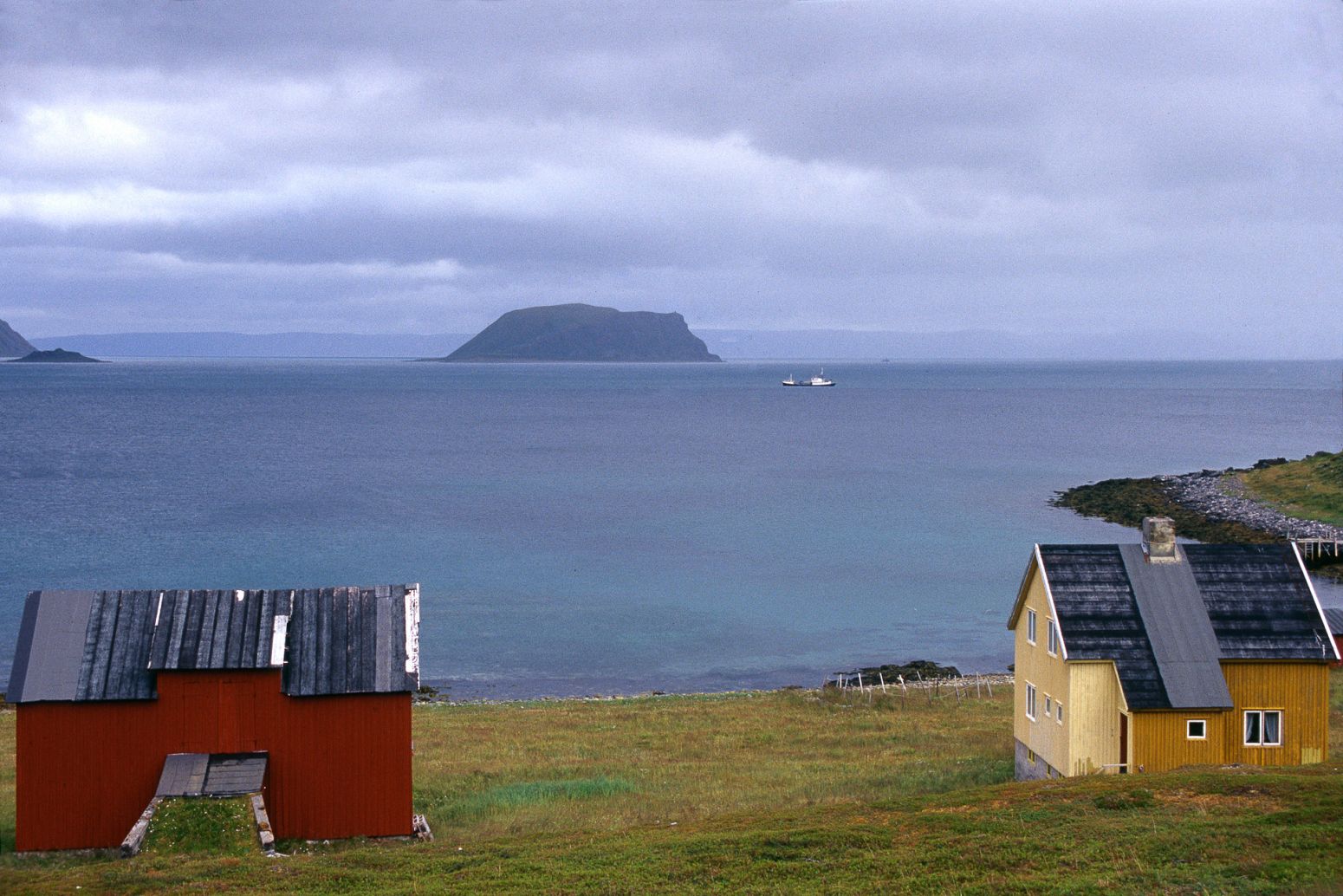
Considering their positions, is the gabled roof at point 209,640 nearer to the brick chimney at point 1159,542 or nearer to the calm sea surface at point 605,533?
the brick chimney at point 1159,542

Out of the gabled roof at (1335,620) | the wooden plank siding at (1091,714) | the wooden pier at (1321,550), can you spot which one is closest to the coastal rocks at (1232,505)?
the wooden pier at (1321,550)

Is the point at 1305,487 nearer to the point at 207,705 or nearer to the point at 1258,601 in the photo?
the point at 1258,601

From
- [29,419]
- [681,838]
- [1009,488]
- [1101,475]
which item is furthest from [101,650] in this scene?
[29,419]

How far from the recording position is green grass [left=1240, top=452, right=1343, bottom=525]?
278 ft

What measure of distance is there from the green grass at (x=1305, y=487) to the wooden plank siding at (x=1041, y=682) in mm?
58796

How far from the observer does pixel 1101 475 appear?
11281 cm

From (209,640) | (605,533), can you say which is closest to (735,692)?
(209,640)

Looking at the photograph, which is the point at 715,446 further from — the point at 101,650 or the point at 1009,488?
the point at 101,650

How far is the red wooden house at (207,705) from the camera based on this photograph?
22203mm

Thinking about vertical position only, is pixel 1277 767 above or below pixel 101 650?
below

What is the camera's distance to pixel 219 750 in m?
22.6

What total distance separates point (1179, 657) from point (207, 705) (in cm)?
2003

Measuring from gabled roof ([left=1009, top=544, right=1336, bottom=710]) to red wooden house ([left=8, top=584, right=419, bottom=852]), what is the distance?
48.8ft

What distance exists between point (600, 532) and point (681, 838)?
208 ft
